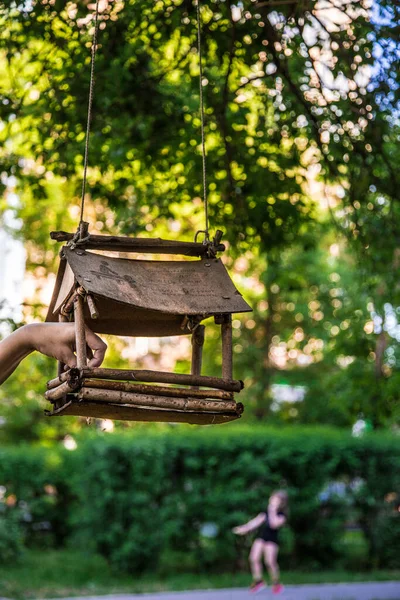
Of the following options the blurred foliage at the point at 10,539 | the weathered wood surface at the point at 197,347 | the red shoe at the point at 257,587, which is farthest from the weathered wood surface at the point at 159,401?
the blurred foliage at the point at 10,539

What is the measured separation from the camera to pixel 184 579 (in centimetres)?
1661

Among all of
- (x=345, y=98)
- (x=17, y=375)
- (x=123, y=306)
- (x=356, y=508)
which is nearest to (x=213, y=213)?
(x=345, y=98)

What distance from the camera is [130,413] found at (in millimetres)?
4234

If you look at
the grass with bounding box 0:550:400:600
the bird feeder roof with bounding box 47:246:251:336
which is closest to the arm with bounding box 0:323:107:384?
the bird feeder roof with bounding box 47:246:251:336

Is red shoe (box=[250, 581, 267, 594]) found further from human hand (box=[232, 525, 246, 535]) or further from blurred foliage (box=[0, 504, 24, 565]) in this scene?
blurred foliage (box=[0, 504, 24, 565])

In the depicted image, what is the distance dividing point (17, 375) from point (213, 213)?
13595mm

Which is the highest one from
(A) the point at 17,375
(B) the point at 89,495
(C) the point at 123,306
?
(A) the point at 17,375

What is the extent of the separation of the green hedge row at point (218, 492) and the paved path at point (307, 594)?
6.75ft

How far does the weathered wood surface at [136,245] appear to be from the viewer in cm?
445

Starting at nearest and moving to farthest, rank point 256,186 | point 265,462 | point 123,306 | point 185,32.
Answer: point 123,306 < point 185,32 < point 256,186 < point 265,462

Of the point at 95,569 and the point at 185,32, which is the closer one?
the point at 185,32

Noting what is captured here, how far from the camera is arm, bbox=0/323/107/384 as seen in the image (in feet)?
12.9

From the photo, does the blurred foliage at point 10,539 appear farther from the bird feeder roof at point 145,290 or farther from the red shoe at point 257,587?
the bird feeder roof at point 145,290

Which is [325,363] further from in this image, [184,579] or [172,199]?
[172,199]
